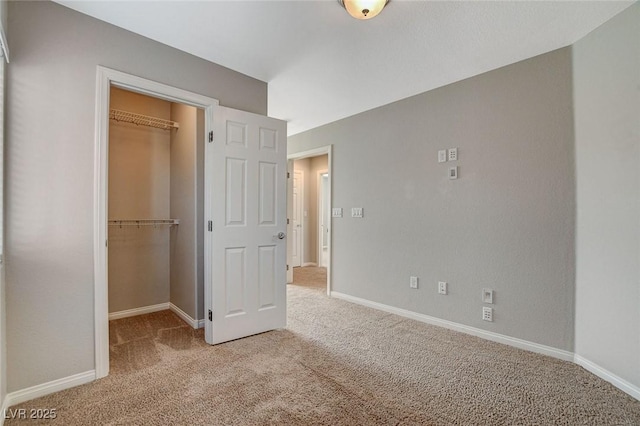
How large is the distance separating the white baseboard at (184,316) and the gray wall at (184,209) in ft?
0.12

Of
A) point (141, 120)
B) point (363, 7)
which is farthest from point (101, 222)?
point (363, 7)

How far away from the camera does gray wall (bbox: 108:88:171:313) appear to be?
3.12 m

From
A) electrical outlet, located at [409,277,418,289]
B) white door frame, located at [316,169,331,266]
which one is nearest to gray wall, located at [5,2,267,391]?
electrical outlet, located at [409,277,418,289]

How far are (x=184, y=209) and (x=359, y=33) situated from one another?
7.97 ft

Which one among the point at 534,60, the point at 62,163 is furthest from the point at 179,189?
the point at 534,60

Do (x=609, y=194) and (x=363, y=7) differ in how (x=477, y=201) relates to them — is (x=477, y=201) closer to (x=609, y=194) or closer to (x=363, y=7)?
(x=609, y=194)

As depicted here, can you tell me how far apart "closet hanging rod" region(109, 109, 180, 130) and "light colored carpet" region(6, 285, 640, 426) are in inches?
85.0

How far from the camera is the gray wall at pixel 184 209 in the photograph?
9.69 ft

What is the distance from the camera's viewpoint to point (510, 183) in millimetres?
2543

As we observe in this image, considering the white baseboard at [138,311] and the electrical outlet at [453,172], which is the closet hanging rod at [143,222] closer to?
the white baseboard at [138,311]

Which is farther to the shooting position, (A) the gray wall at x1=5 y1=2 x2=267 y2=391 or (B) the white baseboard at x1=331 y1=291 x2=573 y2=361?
(B) the white baseboard at x1=331 y1=291 x2=573 y2=361

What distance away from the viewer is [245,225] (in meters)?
2.63

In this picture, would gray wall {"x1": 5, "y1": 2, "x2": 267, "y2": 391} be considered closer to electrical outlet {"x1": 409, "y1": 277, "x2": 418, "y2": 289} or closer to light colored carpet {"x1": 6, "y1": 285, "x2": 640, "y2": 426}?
light colored carpet {"x1": 6, "y1": 285, "x2": 640, "y2": 426}

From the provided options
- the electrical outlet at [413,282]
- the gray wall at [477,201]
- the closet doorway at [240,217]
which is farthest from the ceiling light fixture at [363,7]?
the electrical outlet at [413,282]
